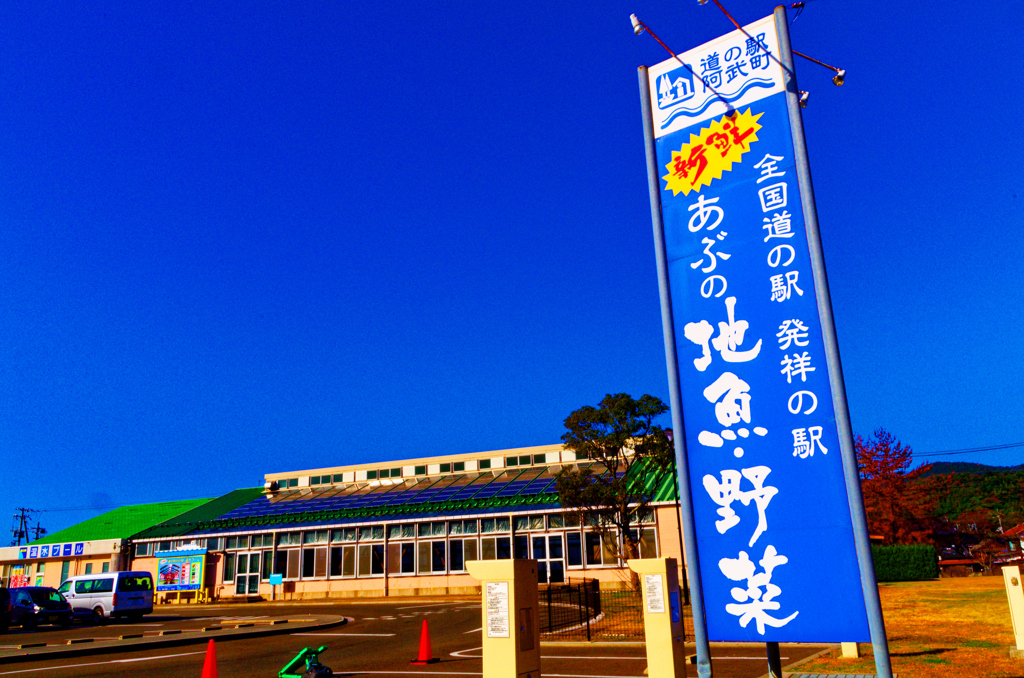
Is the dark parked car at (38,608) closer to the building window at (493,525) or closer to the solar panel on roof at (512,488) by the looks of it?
the building window at (493,525)

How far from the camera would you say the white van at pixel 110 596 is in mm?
28266

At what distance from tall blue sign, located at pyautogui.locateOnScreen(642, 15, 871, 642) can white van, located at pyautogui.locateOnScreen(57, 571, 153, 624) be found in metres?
28.3

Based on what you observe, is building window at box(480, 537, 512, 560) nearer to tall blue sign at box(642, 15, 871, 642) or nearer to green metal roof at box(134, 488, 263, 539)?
green metal roof at box(134, 488, 263, 539)

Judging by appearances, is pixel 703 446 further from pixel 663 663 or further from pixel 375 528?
pixel 375 528

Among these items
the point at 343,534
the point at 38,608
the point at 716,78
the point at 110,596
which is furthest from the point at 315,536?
the point at 716,78

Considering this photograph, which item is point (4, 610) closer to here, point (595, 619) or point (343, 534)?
point (595, 619)

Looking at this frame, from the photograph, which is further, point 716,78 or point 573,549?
point 573,549

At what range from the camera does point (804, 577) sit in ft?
22.5

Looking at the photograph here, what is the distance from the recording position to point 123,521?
55.6m

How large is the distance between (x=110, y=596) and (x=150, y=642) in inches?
521

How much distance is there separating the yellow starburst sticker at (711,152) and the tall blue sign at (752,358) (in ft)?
0.05

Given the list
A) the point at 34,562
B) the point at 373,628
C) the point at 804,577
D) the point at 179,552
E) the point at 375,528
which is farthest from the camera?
the point at 34,562

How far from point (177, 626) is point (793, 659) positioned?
20.3m

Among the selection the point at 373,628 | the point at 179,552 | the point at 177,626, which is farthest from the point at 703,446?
the point at 179,552
